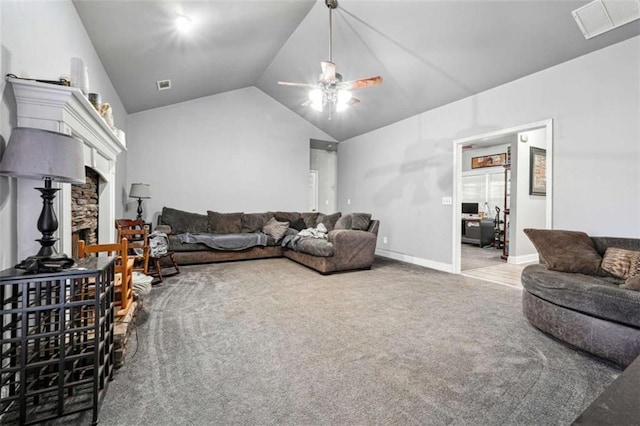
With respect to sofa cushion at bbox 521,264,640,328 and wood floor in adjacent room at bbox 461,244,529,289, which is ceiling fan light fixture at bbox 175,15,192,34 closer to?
sofa cushion at bbox 521,264,640,328

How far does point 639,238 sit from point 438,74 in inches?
109

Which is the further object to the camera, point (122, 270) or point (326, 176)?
point (326, 176)

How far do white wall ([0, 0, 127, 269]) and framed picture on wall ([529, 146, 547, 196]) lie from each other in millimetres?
6745

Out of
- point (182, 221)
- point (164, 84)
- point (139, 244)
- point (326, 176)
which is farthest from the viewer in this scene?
point (326, 176)

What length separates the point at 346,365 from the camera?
178 centimetres

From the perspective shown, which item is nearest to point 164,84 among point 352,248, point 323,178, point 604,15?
point 352,248

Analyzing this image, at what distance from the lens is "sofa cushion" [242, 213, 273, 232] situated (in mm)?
5719

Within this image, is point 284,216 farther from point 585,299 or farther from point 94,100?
point 585,299

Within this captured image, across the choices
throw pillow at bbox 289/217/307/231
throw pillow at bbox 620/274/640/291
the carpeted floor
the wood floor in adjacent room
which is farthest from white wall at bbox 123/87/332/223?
throw pillow at bbox 620/274/640/291

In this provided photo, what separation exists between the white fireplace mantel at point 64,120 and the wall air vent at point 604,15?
3954mm

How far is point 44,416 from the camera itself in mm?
1321

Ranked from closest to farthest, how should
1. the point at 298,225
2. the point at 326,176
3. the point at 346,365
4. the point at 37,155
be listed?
1. the point at 37,155
2. the point at 346,365
3. the point at 298,225
4. the point at 326,176

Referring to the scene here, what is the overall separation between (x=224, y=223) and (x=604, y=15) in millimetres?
5586

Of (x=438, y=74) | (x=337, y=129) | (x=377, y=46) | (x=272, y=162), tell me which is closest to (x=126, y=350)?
(x=377, y=46)
